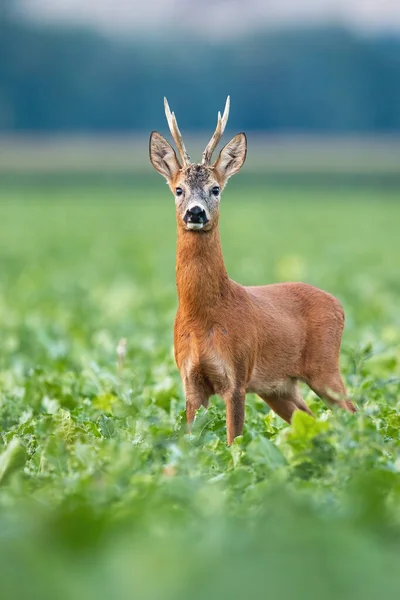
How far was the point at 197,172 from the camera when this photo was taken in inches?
223

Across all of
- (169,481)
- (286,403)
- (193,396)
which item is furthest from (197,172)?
(169,481)

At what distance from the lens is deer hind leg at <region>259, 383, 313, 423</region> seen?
6.34m

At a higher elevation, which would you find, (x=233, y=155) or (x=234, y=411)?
(x=233, y=155)

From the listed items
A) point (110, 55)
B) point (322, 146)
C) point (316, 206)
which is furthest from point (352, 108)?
point (316, 206)

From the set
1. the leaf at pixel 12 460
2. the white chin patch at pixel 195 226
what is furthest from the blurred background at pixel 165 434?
the white chin patch at pixel 195 226

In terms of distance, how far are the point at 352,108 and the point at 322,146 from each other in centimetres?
4669

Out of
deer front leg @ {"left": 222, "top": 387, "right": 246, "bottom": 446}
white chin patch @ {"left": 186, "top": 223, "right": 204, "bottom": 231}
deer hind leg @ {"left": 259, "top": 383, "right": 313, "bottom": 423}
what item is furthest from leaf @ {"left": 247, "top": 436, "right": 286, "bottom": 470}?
deer hind leg @ {"left": 259, "top": 383, "right": 313, "bottom": 423}

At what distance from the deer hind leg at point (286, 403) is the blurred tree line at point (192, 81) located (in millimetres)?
116193

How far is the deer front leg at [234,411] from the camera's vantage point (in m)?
5.57

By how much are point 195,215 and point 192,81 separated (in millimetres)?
159273

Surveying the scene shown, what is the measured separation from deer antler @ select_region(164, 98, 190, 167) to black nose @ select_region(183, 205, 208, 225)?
32 cm

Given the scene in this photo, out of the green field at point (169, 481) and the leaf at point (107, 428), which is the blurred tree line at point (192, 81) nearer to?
the green field at point (169, 481)

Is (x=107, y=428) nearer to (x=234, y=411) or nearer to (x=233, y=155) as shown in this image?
(x=234, y=411)

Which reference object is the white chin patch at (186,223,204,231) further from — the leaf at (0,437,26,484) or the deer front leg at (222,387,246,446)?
the leaf at (0,437,26,484)
